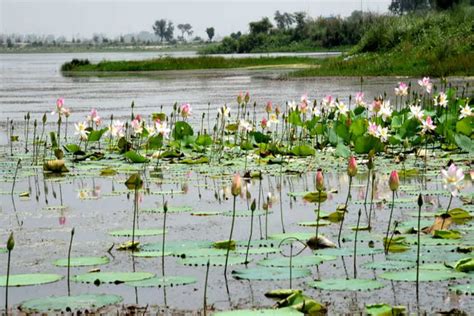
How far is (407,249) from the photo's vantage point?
500cm

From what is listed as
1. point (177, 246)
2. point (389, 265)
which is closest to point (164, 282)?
point (177, 246)

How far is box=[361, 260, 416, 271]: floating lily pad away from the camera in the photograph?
179 inches

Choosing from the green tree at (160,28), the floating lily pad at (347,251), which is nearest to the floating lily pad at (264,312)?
the floating lily pad at (347,251)

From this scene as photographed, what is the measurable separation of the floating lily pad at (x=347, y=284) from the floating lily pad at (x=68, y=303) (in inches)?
32.4

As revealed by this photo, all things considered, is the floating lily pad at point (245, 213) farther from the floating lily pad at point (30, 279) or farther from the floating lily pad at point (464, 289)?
the floating lily pad at point (464, 289)

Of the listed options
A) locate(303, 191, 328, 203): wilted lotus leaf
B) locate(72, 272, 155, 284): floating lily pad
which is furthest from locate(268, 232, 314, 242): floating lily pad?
locate(303, 191, 328, 203): wilted lotus leaf

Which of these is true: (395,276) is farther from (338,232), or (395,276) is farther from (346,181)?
(346,181)

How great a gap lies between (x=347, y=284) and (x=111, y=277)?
101 cm

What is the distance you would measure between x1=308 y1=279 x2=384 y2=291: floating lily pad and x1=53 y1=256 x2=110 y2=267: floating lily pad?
1.07 metres

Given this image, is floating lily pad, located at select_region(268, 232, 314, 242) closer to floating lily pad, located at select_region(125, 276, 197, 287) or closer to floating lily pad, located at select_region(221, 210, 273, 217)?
floating lily pad, located at select_region(221, 210, 273, 217)

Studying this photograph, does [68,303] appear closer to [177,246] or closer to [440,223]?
[177,246]

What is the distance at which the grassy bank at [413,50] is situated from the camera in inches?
1080

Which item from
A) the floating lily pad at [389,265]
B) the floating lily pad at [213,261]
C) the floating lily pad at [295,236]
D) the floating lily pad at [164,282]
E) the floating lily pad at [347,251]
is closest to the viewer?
the floating lily pad at [164,282]

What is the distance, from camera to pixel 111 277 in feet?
14.6
